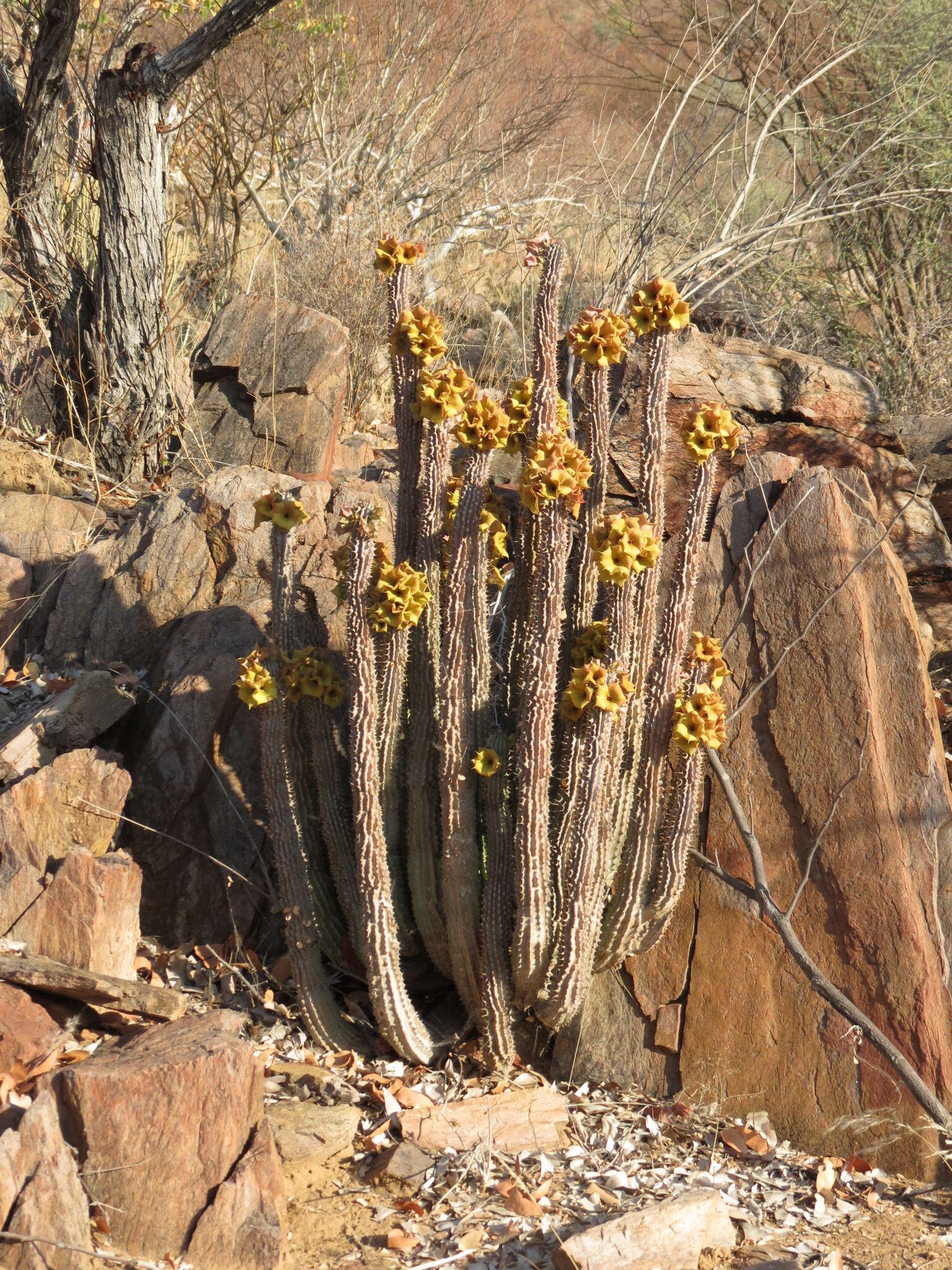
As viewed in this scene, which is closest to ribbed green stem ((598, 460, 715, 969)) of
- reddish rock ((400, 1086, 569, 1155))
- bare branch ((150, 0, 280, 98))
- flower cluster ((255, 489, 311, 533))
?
reddish rock ((400, 1086, 569, 1155))

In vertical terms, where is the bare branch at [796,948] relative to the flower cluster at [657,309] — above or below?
below

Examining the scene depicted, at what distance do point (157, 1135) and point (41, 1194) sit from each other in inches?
11.0

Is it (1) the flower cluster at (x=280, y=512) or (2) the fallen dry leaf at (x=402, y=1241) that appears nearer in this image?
(2) the fallen dry leaf at (x=402, y=1241)

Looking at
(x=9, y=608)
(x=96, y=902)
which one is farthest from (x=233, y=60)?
(x=96, y=902)

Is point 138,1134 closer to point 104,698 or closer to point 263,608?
point 104,698

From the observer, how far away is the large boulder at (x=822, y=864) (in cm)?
310

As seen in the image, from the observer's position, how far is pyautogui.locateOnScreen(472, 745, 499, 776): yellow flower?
304 cm

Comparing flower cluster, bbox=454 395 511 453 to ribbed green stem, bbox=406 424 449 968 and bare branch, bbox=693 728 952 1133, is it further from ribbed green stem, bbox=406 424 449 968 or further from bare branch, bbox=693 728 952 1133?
bare branch, bbox=693 728 952 1133

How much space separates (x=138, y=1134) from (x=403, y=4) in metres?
10.2

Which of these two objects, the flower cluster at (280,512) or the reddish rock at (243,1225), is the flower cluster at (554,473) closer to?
the flower cluster at (280,512)

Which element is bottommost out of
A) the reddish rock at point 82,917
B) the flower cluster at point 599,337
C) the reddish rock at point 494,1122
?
the reddish rock at point 494,1122

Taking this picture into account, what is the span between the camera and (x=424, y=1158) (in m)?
2.88

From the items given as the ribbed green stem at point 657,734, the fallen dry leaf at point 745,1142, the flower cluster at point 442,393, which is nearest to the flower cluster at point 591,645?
the ribbed green stem at point 657,734

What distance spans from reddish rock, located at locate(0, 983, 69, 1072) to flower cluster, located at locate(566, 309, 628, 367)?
227cm
